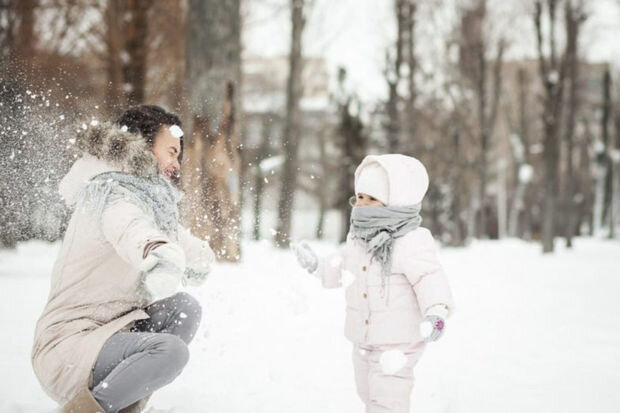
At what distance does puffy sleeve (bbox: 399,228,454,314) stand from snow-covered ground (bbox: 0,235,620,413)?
0.90 m

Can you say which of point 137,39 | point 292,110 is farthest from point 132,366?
point 292,110

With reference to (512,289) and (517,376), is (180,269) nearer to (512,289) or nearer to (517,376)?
(517,376)

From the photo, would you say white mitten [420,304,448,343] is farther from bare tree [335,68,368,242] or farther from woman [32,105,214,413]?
bare tree [335,68,368,242]

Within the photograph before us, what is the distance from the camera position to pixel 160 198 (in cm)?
255

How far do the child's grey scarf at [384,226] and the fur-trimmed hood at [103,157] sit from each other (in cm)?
104

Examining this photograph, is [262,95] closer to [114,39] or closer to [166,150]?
[114,39]

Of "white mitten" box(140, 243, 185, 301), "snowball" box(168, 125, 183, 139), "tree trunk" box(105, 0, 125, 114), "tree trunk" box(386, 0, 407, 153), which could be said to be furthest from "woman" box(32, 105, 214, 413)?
"tree trunk" box(386, 0, 407, 153)

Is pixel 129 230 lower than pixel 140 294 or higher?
higher

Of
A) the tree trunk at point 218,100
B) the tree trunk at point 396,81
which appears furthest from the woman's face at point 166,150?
the tree trunk at point 396,81

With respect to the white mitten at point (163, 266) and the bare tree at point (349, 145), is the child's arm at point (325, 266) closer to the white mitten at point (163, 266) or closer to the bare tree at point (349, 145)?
the white mitten at point (163, 266)

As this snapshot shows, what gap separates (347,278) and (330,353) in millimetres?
1560

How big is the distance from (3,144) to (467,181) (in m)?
26.0

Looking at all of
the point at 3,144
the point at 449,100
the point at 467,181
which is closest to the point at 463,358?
the point at 3,144

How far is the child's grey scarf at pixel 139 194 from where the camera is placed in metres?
2.39
